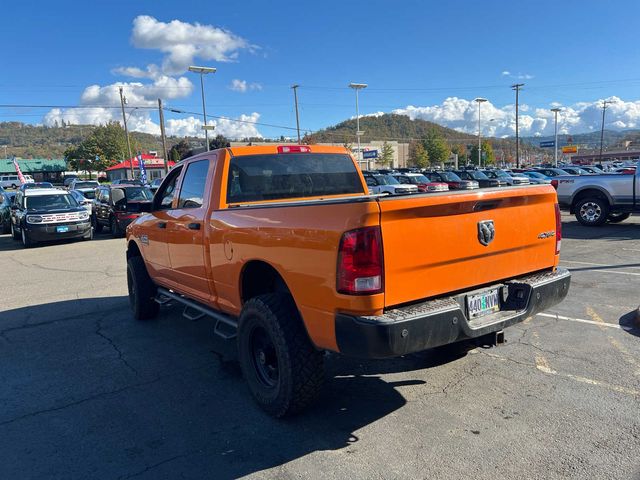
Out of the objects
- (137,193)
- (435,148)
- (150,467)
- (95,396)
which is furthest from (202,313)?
(435,148)

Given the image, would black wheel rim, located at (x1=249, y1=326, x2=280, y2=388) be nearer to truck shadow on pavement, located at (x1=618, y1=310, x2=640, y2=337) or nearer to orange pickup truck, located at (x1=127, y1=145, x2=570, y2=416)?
orange pickup truck, located at (x1=127, y1=145, x2=570, y2=416)

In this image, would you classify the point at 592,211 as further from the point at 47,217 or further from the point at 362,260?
the point at 47,217

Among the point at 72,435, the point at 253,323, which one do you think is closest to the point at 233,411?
the point at 253,323

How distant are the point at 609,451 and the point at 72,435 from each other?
3.59 m

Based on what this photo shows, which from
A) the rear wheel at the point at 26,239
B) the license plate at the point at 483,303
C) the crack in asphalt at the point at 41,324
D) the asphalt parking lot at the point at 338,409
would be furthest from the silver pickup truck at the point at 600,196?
the rear wheel at the point at 26,239

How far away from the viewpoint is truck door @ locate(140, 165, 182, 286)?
208 inches

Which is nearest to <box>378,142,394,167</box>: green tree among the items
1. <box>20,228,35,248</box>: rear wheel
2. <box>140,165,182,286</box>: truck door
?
<box>20,228,35,248</box>: rear wheel

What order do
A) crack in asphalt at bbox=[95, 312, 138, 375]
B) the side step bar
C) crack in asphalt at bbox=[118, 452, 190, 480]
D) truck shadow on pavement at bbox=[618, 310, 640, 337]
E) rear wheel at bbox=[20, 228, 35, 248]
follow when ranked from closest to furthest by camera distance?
Answer: crack in asphalt at bbox=[118, 452, 190, 480], the side step bar, crack in asphalt at bbox=[95, 312, 138, 375], truck shadow on pavement at bbox=[618, 310, 640, 337], rear wheel at bbox=[20, 228, 35, 248]

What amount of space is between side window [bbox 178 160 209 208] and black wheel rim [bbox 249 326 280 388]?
1.46 meters

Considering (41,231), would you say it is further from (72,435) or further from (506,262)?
(506,262)

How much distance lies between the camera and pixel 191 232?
459cm

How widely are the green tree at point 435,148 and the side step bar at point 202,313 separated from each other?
306 ft

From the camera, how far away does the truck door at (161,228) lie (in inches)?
208

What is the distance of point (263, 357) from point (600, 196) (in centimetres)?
1274
